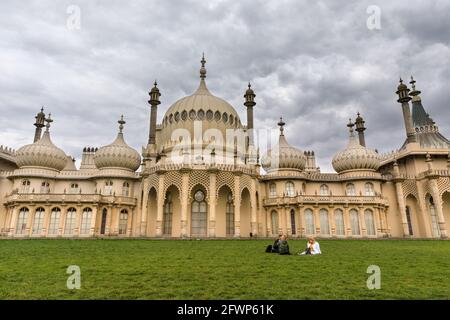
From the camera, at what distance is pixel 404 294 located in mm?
6258

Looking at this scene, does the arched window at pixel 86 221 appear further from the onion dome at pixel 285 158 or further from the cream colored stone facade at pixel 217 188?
the onion dome at pixel 285 158

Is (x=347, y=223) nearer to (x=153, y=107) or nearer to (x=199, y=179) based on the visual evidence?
(x=199, y=179)

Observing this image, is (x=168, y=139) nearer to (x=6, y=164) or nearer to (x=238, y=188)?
(x=238, y=188)

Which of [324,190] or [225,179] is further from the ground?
[225,179]

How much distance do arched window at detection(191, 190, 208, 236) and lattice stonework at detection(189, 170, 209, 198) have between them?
2.82 meters

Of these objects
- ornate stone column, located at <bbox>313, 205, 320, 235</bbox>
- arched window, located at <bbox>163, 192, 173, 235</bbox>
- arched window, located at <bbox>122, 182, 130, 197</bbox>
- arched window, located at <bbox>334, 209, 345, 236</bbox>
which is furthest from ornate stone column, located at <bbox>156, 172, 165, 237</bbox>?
arched window, located at <bbox>334, 209, 345, 236</bbox>

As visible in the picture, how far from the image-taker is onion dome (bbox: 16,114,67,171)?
39.4m

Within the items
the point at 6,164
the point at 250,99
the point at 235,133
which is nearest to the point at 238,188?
the point at 235,133

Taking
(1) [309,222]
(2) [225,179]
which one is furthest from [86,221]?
(1) [309,222]

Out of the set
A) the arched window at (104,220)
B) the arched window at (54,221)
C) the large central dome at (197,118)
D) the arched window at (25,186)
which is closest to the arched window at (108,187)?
the arched window at (104,220)

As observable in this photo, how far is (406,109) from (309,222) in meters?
22.3

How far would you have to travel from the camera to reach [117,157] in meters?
40.5

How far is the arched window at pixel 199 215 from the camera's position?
113ft

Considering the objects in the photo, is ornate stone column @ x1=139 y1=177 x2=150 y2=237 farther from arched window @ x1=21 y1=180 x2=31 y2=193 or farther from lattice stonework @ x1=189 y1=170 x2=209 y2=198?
arched window @ x1=21 y1=180 x2=31 y2=193
